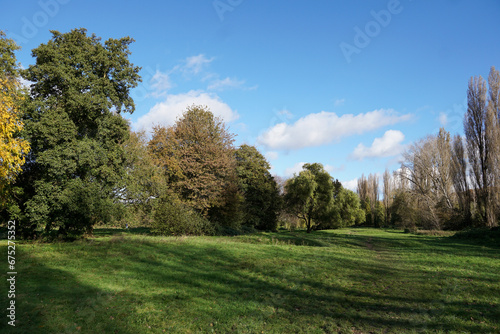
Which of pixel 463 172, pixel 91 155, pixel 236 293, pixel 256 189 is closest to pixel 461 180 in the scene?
pixel 463 172

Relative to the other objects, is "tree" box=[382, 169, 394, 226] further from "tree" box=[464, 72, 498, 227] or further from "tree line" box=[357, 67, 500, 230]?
"tree" box=[464, 72, 498, 227]

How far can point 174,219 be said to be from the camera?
2350 centimetres

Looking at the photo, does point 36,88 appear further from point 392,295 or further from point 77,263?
point 392,295

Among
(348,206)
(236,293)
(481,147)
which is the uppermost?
(481,147)

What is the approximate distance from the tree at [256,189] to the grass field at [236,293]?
85.9 feet

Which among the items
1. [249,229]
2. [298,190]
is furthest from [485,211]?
[249,229]

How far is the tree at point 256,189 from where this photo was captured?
41.7 m

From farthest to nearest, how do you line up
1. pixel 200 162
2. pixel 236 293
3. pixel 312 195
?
1. pixel 312 195
2. pixel 200 162
3. pixel 236 293

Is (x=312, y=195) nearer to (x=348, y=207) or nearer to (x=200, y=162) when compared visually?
(x=348, y=207)

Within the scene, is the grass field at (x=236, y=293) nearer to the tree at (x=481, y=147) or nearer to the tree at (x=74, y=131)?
the tree at (x=74, y=131)

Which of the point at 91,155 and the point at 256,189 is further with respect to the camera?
the point at 256,189

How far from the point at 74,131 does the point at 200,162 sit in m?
11.8

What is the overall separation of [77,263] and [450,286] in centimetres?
1626

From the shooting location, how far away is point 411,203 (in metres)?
54.8
